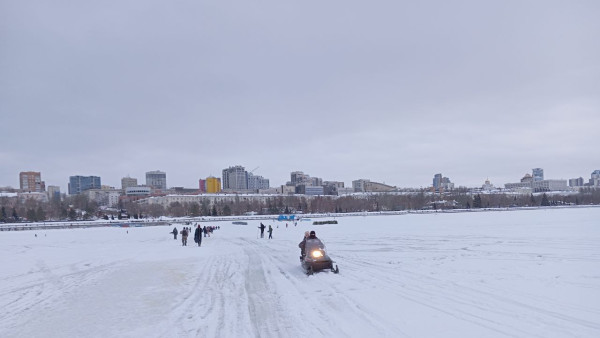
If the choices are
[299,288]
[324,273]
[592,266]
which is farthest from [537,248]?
[299,288]

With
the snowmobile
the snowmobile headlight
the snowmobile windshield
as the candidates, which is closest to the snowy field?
the snowmobile

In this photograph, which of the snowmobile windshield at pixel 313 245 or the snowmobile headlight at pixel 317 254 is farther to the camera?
the snowmobile windshield at pixel 313 245

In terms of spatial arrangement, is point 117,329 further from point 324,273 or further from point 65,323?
point 324,273

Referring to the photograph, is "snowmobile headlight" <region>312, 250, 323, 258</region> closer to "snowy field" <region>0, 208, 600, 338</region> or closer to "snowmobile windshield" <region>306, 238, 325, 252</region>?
"snowmobile windshield" <region>306, 238, 325, 252</region>

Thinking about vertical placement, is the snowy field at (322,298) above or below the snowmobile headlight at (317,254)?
below

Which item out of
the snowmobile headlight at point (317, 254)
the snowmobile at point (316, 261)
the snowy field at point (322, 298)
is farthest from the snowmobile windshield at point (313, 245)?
the snowy field at point (322, 298)

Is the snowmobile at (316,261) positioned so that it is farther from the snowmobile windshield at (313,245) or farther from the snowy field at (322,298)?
the snowy field at (322,298)

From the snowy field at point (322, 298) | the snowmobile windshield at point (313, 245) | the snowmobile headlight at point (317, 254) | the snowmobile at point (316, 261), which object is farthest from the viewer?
the snowmobile windshield at point (313, 245)

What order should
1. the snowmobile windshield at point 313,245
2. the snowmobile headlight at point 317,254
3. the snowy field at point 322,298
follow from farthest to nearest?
1. the snowmobile windshield at point 313,245
2. the snowmobile headlight at point 317,254
3. the snowy field at point 322,298

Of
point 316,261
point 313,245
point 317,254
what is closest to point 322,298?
point 316,261

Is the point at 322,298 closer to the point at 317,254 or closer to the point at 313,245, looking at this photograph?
the point at 317,254

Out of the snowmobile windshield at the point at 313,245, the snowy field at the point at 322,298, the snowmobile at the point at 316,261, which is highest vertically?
the snowmobile windshield at the point at 313,245

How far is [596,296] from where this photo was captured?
1117 centimetres

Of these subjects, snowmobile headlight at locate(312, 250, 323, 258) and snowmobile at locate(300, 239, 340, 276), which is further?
snowmobile headlight at locate(312, 250, 323, 258)
